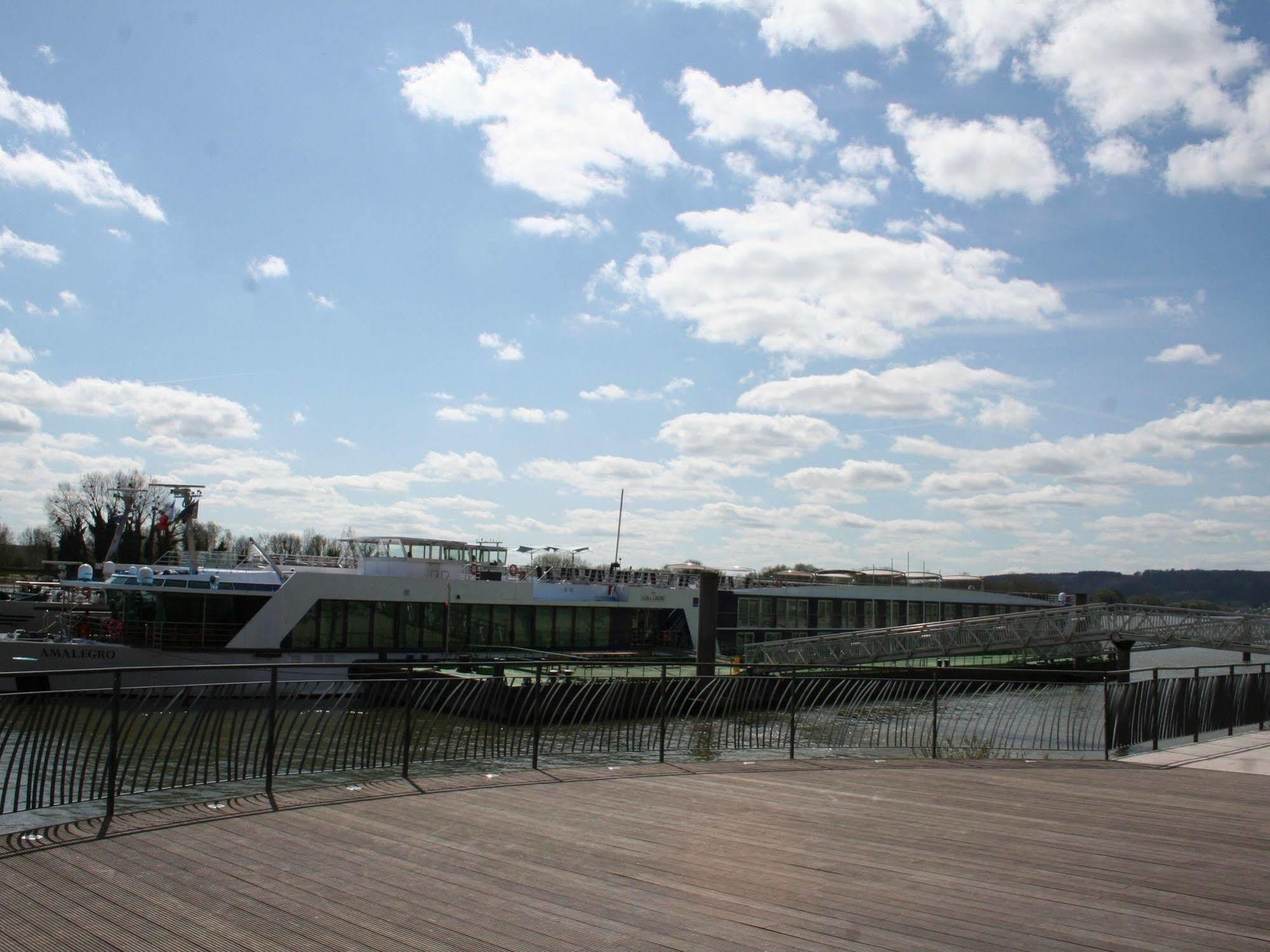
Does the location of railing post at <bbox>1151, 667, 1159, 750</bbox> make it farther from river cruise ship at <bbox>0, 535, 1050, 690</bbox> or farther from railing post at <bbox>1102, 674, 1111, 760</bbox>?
river cruise ship at <bbox>0, 535, 1050, 690</bbox>

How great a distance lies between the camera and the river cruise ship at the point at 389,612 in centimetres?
2805

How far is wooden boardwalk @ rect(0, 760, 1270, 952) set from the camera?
15.6 feet

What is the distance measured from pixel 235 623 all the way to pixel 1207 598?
567 ft

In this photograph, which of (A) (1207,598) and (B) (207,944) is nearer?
(B) (207,944)

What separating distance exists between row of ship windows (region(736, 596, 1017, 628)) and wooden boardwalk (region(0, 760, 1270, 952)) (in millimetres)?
35553

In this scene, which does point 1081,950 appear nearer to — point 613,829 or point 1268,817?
point 613,829

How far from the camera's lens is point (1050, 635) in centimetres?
3497

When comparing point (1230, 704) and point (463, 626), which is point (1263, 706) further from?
point (463, 626)

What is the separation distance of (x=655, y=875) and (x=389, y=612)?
26.4 m

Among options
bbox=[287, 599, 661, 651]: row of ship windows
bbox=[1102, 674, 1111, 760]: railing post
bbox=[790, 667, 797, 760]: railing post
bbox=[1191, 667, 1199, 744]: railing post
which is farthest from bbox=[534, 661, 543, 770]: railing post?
bbox=[287, 599, 661, 651]: row of ship windows

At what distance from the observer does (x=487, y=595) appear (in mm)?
33031

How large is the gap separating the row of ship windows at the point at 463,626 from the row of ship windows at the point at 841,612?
696 cm

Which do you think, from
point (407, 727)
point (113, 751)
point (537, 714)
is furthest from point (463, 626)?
point (113, 751)

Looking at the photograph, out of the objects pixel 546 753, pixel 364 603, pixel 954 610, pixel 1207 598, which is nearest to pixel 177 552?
pixel 364 603
